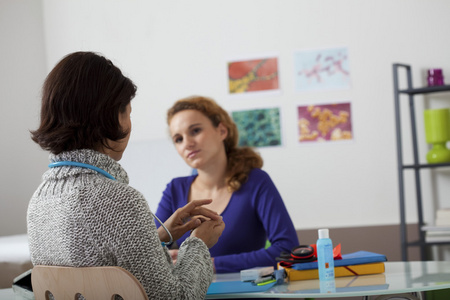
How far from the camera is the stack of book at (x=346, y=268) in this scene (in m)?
1.80

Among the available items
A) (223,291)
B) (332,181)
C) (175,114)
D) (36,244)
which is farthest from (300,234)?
(36,244)

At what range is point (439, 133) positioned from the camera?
366 cm

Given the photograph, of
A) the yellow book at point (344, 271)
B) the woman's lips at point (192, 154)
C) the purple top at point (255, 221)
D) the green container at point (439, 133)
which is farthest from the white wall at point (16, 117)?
the yellow book at point (344, 271)

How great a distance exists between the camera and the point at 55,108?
1.38 metres

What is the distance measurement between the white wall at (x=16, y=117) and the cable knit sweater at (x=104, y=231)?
268 centimetres

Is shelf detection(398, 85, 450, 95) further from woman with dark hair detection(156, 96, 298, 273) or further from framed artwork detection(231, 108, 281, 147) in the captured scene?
woman with dark hair detection(156, 96, 298, 273)

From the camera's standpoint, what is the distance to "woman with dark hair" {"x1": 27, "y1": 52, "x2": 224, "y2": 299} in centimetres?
127

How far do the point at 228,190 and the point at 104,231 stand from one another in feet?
4.14

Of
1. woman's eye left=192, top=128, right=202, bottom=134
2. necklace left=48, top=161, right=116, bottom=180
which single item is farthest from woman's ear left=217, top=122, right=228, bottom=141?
necklace left=48, top=161, right=116, bottom=180

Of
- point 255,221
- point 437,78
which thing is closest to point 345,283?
point 255,221

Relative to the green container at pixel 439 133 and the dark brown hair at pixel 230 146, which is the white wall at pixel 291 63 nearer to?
the green container at pixel 439 133

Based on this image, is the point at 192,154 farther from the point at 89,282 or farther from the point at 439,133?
the point at 439,133

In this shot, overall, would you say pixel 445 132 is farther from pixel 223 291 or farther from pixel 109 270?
pixel 109 270

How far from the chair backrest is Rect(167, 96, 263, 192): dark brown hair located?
123 centimetres
